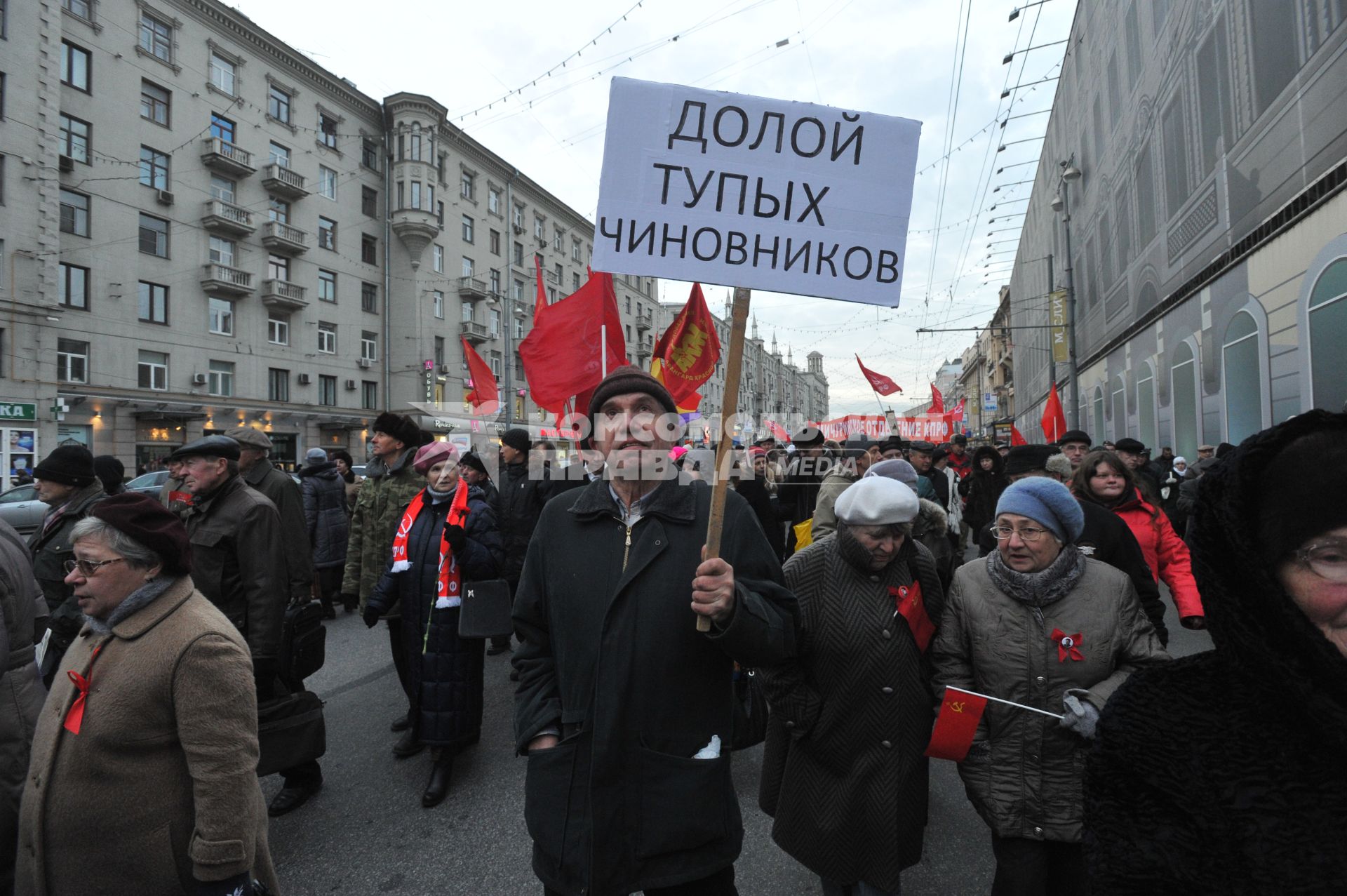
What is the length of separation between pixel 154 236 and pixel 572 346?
81.9 ft

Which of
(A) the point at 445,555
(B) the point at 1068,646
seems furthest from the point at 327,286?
(B) the point at 1068,646

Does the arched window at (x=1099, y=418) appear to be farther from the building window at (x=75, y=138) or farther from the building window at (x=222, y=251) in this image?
the building window at (x=75, y=138)

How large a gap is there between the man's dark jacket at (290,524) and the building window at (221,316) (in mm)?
26354

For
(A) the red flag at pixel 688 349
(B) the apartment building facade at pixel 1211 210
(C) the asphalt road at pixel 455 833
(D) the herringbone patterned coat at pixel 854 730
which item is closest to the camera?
(D) the herringbone patterned coat at pixel 854 730

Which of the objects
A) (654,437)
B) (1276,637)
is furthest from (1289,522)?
(654,437)

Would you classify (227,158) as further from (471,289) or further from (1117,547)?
(1117,547)

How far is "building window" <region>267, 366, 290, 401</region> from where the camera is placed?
94.5 feet

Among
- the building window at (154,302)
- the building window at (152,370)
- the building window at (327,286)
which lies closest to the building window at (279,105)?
the building window at (327,286)

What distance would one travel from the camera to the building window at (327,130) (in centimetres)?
3161

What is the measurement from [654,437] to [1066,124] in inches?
1107

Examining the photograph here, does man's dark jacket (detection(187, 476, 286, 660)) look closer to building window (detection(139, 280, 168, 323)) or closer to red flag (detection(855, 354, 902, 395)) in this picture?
red flag (detection(855, 354, 902, 395))

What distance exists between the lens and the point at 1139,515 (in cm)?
420

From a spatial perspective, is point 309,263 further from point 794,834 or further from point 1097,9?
point 794,834

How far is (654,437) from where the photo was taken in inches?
81.4
